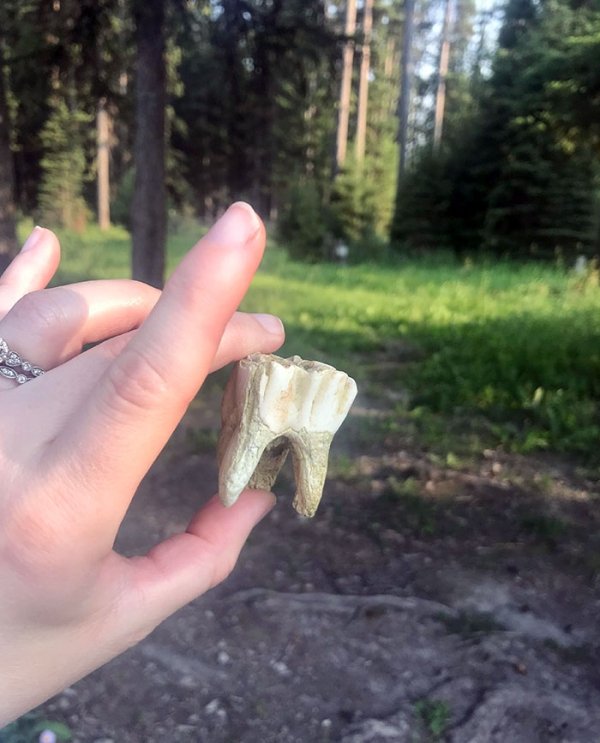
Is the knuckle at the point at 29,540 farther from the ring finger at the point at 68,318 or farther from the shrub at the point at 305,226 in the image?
the shrub at the point at 305,226

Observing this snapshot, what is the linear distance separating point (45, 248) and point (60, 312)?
417mm

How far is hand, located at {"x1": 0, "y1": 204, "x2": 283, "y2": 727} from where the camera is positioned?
3.43 ft

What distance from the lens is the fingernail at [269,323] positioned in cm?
165

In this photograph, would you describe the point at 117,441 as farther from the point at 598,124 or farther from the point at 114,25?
the point at 598,124

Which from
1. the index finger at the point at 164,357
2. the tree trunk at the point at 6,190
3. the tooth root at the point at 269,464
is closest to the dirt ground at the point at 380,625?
the tooth root at the point at 269,464

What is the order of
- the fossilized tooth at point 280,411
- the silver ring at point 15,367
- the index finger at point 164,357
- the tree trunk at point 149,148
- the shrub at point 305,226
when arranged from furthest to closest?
the shrub at point 305,226 < the tree trunk at point 149,148 < the fossilized tooth at point 280,411 < the silver ring at point 15,367 < the index finger at point 164,357

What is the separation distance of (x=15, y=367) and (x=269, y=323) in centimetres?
59

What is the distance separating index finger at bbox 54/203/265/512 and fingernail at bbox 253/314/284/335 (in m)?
0.57

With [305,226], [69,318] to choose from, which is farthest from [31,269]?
[305,226]

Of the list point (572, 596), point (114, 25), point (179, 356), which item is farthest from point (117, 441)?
point (114, 25)

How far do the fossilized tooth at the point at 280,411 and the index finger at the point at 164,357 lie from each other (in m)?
0.33

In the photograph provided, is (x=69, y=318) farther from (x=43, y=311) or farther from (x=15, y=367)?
(x=15, y=367)

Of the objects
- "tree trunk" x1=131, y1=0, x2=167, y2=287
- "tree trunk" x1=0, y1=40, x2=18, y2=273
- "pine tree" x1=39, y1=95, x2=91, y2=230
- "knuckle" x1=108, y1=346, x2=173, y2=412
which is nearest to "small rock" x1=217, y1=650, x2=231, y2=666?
"knuckle" x1=108, y1=346, x2=173, y2=412

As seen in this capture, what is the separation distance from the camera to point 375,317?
9.82 m
